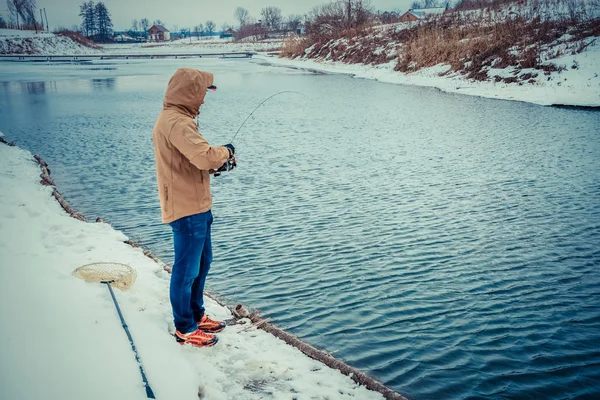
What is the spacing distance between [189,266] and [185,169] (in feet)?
2.78

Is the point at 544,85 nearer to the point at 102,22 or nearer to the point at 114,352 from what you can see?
the point at 114,352

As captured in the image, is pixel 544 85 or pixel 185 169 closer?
pixel 185 169

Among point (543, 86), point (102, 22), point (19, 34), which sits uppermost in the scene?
point (102, 22)

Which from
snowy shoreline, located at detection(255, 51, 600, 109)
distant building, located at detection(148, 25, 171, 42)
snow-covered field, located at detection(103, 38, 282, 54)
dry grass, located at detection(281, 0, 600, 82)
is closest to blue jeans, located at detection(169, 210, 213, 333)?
snowy shoreline, located at detection(255, 51, 600, 109)

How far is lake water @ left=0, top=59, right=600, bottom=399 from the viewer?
4.65 metres

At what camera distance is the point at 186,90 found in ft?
12.6

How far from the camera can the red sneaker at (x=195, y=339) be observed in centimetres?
429

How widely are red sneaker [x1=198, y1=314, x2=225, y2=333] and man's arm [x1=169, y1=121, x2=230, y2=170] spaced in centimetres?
161

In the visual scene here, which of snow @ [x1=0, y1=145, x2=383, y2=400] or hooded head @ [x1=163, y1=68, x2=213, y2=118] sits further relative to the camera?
hooded head @ [x1=163, y1=68, x2=213, y2=118]

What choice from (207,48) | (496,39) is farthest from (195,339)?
(207,48)

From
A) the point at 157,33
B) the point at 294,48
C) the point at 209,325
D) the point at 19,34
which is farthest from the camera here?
the point at 157,33

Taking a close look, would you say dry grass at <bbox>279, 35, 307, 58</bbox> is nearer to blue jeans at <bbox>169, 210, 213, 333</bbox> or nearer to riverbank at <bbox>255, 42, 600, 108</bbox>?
riverbank at <bbox>255, 42, 600, 108</bbox>

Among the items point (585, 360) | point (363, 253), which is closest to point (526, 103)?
point (363, 253)

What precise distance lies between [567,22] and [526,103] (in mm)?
11983
